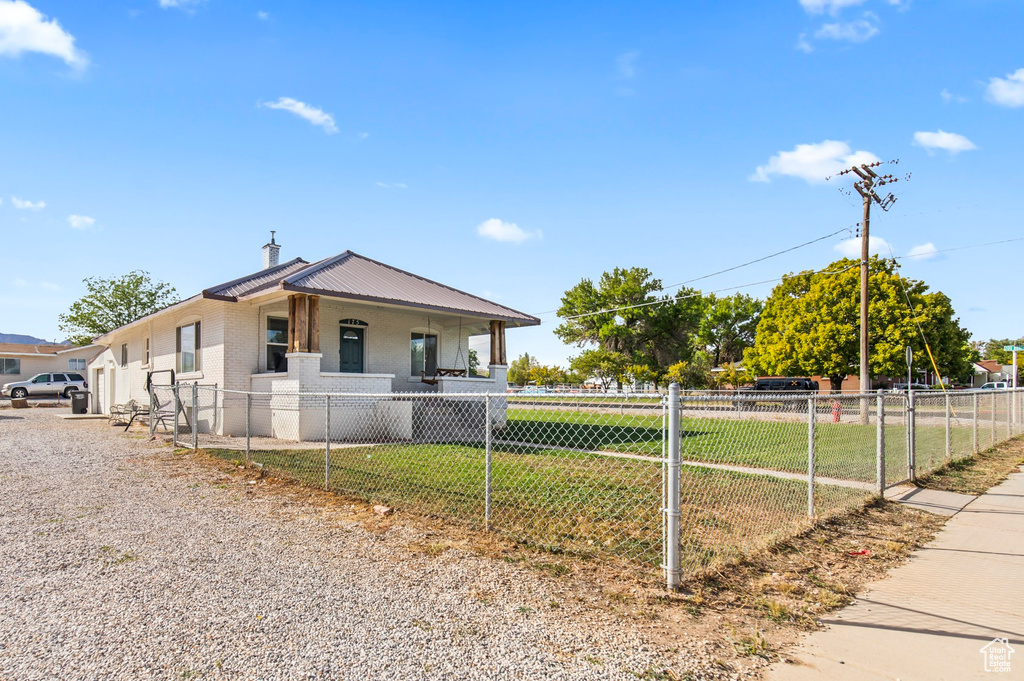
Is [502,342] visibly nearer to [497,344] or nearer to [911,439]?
[497,344]

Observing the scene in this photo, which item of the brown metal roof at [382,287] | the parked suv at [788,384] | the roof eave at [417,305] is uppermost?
the brown metal roof at [382,287]

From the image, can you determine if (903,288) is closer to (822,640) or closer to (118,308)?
(822,640)

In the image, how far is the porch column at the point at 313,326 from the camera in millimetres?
13000

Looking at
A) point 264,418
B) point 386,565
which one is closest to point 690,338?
point 264,418

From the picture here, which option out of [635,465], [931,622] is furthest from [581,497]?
[931,622]

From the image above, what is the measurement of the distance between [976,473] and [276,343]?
1496 centimetres

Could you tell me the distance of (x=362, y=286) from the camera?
1446 cm

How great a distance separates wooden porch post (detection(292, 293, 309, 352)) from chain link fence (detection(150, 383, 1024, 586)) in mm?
1220

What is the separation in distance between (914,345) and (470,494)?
37821 mm

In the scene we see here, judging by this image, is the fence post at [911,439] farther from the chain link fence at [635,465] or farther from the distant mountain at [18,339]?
the distant mountain at [18,339]

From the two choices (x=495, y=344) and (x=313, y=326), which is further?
(x=495, y=344)

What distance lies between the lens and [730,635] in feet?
11.3

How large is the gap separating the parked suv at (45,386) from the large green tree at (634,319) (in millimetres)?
34279

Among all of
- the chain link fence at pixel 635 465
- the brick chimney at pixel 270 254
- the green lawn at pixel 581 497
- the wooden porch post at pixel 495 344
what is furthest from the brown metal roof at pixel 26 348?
the green lawn at pixel 581 497
